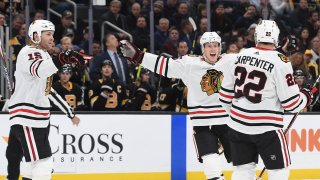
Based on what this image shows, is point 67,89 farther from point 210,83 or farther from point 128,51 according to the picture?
point 128,51

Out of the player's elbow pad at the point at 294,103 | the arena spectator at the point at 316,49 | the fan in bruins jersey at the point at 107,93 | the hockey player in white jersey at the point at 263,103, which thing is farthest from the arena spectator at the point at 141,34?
the player's elbow pad at the point at 294,103

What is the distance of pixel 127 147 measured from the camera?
7.77m

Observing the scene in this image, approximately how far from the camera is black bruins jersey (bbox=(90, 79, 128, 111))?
8.23 metres

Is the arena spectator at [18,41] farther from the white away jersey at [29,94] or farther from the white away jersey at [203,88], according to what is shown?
the white away jersey at [203,88]

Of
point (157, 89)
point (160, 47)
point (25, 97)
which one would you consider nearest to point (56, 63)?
point (25, 97)

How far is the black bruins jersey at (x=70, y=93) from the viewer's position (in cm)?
812

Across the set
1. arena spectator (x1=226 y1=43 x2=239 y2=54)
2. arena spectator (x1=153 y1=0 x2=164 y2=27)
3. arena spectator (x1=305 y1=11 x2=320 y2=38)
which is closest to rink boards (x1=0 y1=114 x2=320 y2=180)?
arena spectator (x1=226 y1=43 x2=239 y2=54)

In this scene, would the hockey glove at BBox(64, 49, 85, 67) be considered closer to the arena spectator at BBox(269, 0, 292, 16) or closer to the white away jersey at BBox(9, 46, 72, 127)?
the white away jersey at BBox(9, 46, 72, 127)

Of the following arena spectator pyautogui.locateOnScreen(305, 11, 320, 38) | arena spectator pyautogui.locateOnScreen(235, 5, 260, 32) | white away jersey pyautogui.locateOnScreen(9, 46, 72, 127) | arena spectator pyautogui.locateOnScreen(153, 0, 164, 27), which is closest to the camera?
white away jersey pyautogui.locateOnScreen(9, 46, 72, 127)

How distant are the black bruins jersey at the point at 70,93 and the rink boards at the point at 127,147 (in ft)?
1.67

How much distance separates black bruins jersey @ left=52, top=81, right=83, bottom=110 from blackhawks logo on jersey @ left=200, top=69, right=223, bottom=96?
2.10 metres

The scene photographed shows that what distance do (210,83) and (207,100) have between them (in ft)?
0.44

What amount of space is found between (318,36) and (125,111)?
10.5 ft

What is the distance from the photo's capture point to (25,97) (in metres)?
6.08
